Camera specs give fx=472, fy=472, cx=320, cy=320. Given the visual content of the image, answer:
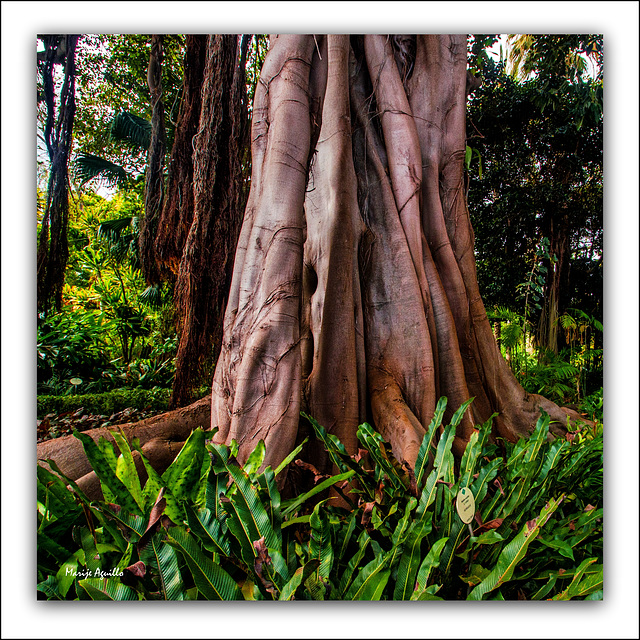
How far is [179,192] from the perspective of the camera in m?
1.83

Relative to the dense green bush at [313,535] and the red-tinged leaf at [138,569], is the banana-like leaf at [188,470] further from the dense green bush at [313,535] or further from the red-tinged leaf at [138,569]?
the red-tinged leaf at [138,569]

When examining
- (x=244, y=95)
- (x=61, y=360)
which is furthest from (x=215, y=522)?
(x=244, y=95)

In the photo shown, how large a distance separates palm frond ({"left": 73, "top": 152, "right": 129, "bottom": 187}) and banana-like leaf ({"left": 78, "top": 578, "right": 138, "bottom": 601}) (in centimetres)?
121

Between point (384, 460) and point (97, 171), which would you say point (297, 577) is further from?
point (97, 171)

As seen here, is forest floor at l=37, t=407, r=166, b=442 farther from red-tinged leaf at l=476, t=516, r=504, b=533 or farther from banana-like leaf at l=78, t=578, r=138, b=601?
red-tinged leaf at l=476, t=516, r=504, b=533

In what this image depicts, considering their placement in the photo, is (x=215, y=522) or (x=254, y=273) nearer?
(x=215, y=522)

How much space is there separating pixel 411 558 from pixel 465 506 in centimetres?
17

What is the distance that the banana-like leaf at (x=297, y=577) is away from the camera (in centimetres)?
95

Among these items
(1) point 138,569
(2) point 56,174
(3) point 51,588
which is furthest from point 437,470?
(2) point 56,174

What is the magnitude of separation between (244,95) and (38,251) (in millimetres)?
971

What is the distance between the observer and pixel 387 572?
3.30ft

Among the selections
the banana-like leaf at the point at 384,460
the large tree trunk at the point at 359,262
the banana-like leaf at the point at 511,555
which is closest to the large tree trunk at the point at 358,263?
the large tree trunk at the point at 359,262

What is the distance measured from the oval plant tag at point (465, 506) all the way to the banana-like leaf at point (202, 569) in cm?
50
